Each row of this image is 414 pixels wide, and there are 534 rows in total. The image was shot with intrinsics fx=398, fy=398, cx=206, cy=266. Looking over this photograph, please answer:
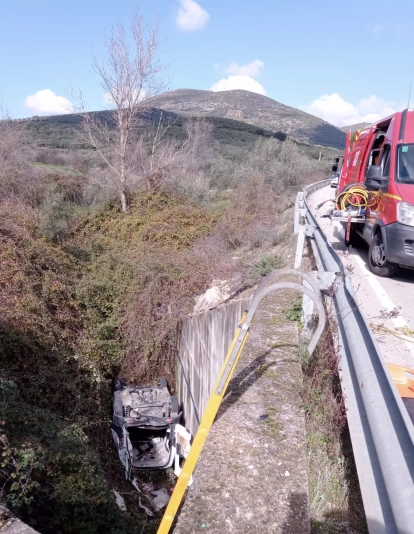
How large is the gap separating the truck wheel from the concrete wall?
2.30 meters

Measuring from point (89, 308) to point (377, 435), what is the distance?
986cm

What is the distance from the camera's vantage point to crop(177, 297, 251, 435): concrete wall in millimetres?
6906

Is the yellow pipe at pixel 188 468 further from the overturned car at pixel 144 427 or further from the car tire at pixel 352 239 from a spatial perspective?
the car tire at pixel 352 239

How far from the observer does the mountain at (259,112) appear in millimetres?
93500

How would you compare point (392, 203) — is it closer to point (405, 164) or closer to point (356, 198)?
point (405, 164)

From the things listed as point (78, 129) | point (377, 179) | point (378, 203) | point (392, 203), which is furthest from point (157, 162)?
point (78, 129)

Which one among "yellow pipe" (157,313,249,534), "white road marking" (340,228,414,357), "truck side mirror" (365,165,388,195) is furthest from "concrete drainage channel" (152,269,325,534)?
"truck side mirror" (365,165,388,195)

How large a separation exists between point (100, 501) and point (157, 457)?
348 cm

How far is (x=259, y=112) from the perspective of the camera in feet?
351

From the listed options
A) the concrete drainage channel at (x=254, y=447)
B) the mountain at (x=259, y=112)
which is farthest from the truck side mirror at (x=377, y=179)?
the mountain at (x=259, y=112)

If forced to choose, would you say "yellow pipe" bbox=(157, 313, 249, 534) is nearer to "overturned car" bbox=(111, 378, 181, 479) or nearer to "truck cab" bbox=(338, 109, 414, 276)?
"truck cab" bbox=(338, 109, 414, 276)

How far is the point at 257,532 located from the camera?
6.03ft

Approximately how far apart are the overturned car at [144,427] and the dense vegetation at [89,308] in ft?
0.92

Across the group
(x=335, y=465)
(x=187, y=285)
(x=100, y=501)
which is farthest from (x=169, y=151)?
(x=335, y=465)
